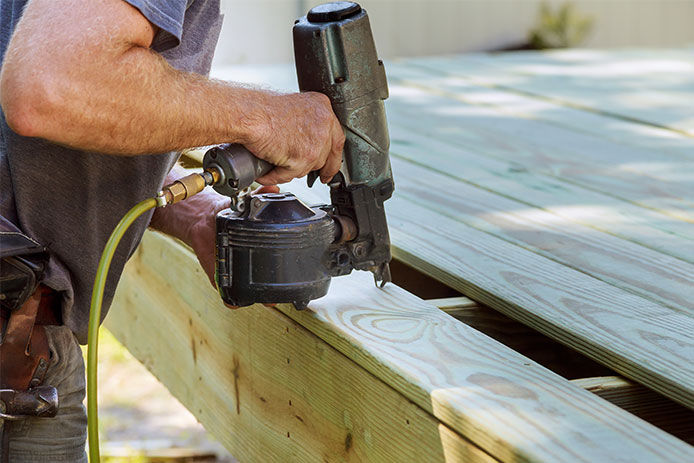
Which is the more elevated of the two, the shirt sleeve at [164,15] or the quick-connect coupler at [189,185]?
the shirt sleeve at [164,15]

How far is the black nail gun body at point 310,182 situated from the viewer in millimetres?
1539

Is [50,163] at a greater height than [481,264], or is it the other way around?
[50,163]

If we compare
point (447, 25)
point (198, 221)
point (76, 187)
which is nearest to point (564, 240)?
point (198, 221)

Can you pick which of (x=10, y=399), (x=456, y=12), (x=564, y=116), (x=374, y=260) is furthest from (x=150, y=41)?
(x=456, y=12)

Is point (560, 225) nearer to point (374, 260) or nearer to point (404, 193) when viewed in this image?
point (404, 193)

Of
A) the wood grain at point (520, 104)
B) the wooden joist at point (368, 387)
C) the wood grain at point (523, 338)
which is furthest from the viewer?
the wood grain at point (520, 104)

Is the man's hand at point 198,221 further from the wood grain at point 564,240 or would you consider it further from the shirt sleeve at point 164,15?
the wood grain at point 564,240

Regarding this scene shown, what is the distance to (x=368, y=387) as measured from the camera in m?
1.49

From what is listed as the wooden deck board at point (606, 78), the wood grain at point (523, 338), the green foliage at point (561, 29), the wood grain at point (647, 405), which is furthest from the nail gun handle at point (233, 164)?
the green foliage at point (561, 29)

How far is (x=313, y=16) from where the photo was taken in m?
1.56

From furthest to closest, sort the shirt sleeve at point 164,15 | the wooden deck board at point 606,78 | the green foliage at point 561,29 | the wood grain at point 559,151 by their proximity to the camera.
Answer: the green foliage at point 561,29
the wooden deck board at point 606,78
the wood grain at point 559,151
the shirt sleeve at point 164,15

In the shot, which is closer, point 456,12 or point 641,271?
point 641,271

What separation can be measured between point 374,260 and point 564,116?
1809mm

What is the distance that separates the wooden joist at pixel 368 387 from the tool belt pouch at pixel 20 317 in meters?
0.43
